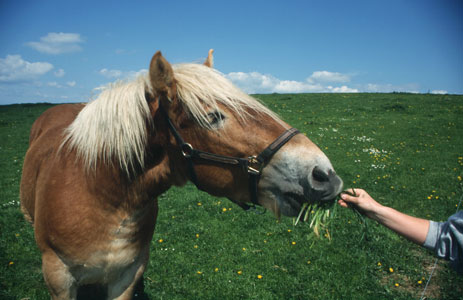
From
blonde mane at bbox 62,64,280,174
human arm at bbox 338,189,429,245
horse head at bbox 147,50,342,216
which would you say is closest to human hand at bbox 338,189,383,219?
human arm at bbox 338,189,429,245

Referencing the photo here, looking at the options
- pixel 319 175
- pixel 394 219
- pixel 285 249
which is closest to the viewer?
pixel 319 175

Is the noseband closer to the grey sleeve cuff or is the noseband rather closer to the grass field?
the grass field

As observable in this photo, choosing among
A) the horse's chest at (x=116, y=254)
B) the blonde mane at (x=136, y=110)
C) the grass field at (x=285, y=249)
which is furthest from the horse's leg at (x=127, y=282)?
the grass field at (x=285, y=249)

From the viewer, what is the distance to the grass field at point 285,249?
4.00 meters

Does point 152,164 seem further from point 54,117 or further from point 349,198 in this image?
point 54,117

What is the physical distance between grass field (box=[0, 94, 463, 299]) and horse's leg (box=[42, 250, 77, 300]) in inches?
70.2

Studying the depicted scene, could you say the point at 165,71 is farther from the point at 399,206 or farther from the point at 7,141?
the point at 7,141

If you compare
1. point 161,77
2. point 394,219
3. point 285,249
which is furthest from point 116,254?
point 285,249

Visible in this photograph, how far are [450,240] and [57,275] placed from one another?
2983mm

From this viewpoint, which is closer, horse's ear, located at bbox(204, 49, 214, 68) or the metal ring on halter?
the metal ring on halter

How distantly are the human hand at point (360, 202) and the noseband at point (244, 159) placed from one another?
690mm

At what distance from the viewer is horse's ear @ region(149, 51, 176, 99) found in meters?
1.76

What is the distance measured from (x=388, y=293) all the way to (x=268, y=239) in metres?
2.08

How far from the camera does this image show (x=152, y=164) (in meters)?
2.13
